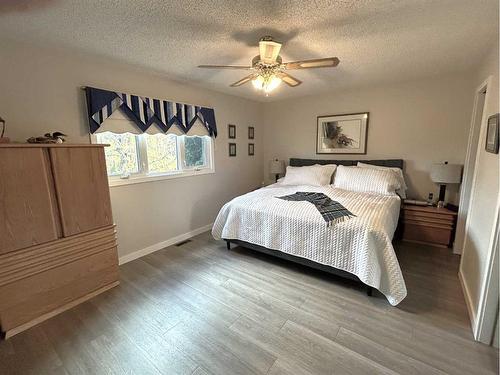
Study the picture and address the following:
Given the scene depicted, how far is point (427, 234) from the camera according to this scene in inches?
123

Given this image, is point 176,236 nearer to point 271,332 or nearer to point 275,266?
point 275,266

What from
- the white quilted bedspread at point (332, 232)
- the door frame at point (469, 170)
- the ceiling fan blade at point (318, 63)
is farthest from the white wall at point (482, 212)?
the ceiling fan blade at point (318, 63)

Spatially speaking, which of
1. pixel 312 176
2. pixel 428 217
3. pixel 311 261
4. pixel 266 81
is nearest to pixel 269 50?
pixel 266 81

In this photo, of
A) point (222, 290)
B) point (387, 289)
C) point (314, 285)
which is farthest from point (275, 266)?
point (387, 289)

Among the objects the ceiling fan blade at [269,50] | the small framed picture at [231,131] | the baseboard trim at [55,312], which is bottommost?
the baseboard trim at [55,312]

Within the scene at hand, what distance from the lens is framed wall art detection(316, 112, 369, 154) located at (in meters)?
3.79

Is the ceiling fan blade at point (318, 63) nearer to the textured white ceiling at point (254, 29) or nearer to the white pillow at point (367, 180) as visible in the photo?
the textured white ceiling at point (254, 29)

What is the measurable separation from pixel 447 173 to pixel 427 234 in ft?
2.75

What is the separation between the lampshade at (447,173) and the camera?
2.93m

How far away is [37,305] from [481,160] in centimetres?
413

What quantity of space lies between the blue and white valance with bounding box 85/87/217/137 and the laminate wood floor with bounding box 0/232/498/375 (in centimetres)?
176

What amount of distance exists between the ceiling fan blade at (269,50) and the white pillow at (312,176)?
2.11 m

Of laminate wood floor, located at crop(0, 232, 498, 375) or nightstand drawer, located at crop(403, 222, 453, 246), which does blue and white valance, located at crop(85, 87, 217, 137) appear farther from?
nightstand drawer, located at crop(403, 222, 453, 246)

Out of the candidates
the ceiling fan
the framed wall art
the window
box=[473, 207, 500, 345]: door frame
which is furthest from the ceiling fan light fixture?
the framed wall art
